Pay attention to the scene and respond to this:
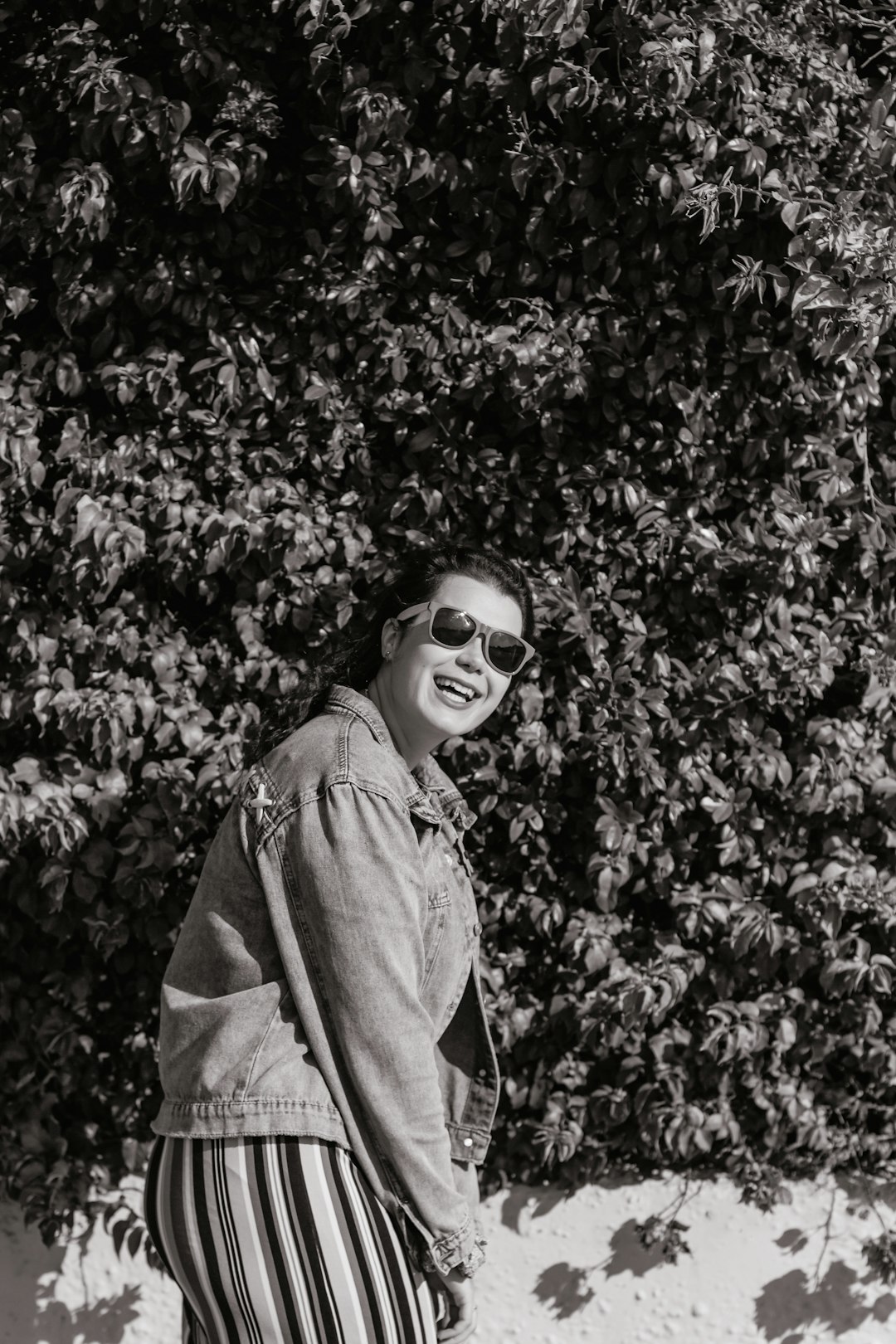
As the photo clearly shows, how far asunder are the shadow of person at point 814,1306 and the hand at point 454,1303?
1.38 m

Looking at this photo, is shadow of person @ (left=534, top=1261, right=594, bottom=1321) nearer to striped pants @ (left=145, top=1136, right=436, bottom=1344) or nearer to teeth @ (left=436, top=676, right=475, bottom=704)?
striped pants @ (left=145, top=1136, right=436, bottom=1344)

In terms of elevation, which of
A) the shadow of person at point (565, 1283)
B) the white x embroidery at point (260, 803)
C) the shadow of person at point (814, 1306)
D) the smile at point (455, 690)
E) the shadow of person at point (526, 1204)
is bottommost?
the shadow of person at point (814, 1306)

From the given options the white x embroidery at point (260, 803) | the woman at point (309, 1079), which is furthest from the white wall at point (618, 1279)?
the white x embroidery at point (260, 803)

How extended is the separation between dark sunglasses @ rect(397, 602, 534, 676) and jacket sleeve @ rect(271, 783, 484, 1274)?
0.36 m

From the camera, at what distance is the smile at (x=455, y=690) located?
2.10 m

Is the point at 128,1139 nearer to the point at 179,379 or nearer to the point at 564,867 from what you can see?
the point at 564,867

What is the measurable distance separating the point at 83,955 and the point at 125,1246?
764mm

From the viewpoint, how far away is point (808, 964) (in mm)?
3066

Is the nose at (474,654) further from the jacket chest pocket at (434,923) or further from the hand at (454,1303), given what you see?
the hand at (454,1303)

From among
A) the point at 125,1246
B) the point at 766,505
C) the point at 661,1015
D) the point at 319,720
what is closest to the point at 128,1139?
the point at 125,1246

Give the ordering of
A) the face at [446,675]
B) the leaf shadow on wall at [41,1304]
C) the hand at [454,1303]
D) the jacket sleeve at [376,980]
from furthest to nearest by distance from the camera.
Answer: the leaf shadow on wall at [41,1304] → the face at [446,675] → the hand at [454,1303] → the jacket sleeve at [376,980]

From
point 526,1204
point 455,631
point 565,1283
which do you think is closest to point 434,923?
point 455,631

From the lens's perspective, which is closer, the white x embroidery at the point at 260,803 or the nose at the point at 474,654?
the white x embroidery at the point at 260,803

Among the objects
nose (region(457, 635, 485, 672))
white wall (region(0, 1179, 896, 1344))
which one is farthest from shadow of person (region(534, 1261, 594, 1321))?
nose (region(457, 635, 485, 672))
